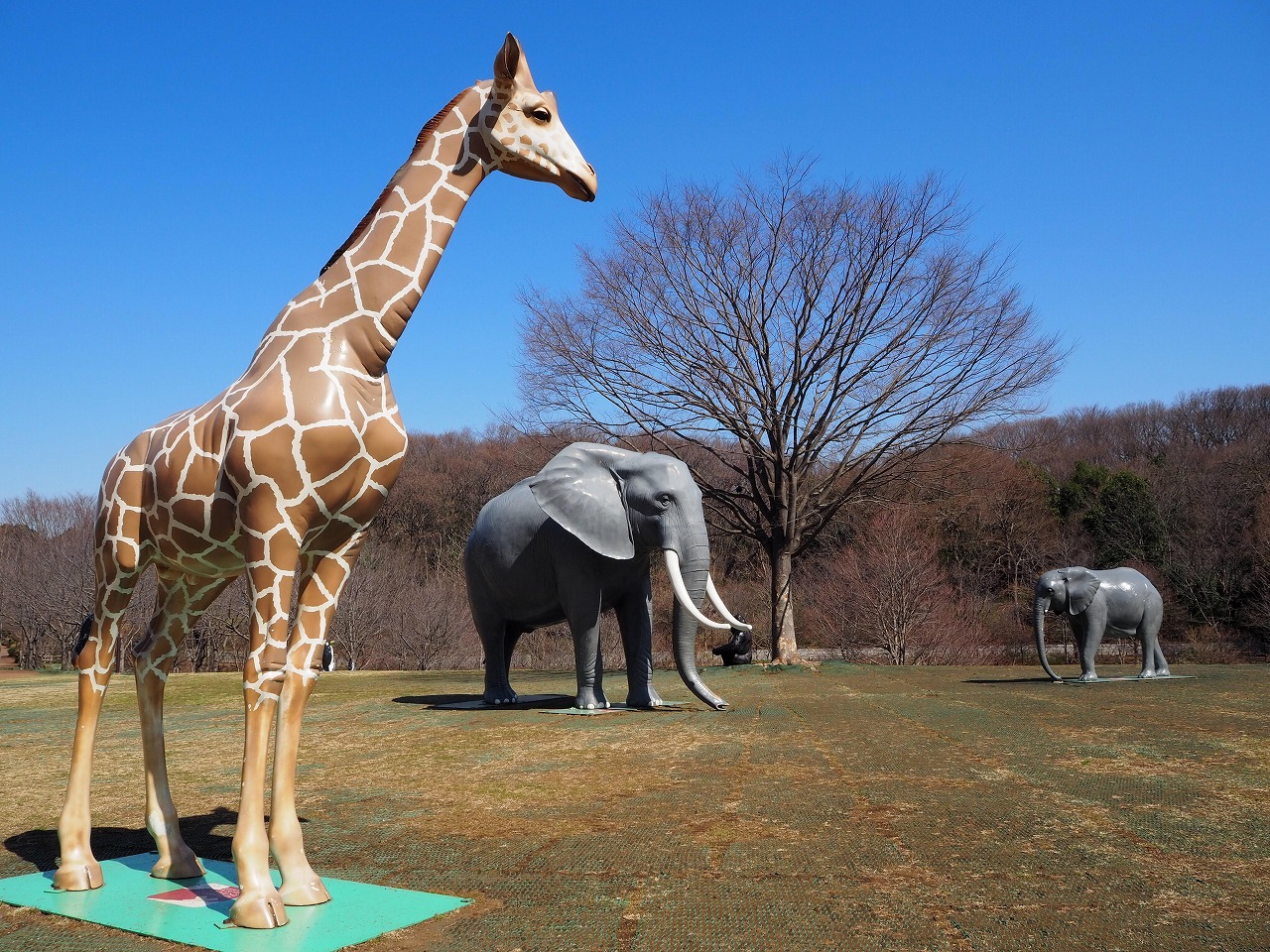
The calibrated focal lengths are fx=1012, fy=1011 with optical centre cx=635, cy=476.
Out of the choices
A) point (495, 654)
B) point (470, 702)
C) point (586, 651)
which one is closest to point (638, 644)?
point (586, 651)

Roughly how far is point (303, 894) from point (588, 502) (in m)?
6.28

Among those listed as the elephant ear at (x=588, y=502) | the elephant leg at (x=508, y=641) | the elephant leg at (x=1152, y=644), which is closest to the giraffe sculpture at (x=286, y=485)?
the elephant ear at (x=588, y=502)

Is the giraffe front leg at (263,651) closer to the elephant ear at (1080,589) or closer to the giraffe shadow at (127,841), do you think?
the giraffe shadow at (127,841)

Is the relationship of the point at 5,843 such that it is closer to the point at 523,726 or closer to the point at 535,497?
the point at 523,726

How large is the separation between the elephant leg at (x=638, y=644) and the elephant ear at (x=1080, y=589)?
18.2ft

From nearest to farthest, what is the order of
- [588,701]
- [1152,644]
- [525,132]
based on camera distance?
1. [525,132]
2. [588,701]
3. [1152,644]

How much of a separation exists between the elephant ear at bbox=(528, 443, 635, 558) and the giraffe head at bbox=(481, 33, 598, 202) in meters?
5.56

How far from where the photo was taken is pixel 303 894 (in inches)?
156

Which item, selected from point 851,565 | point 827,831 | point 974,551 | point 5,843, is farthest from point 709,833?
point 974,551

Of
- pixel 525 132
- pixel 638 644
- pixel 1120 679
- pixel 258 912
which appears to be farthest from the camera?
pixel 1120 679

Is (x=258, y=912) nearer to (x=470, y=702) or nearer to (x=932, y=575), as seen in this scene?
(x=470, y=702)

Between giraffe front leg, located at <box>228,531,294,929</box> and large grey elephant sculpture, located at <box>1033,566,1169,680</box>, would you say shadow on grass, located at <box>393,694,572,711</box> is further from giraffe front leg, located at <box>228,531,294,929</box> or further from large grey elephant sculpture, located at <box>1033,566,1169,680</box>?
giraffe front leg, located at <box>228,531,294,929</box>

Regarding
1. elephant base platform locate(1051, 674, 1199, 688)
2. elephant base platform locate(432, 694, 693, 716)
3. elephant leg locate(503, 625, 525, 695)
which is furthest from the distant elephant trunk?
elephant base platform locate(1051, 674, 1199, 688)

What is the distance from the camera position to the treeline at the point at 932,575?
23.7m
